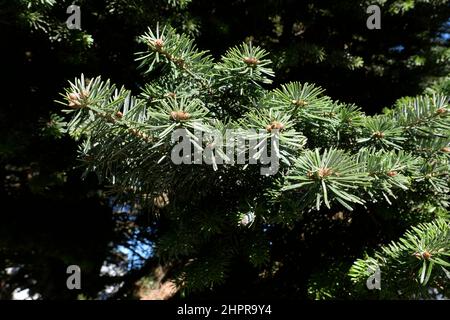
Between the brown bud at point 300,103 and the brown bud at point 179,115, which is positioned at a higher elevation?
the brown bud at point 300,103

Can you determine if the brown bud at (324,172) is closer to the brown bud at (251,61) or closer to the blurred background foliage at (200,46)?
the brown bud at (251,61)

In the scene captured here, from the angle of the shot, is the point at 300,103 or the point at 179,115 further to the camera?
the point at 300,103

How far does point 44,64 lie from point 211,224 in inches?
48.3

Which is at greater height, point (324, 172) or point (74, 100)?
point (74, 100)

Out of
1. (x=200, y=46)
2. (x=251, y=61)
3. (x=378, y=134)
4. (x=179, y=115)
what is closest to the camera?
(x=179, y=115)

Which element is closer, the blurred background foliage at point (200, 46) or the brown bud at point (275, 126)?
the brown bud at point (275, 126)

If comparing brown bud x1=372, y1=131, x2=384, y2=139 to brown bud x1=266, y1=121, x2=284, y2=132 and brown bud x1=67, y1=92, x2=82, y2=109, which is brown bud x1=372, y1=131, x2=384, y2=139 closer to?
brown bud x1=266, y1=121, x2=284, y2=132

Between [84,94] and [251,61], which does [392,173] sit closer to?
[251,61]

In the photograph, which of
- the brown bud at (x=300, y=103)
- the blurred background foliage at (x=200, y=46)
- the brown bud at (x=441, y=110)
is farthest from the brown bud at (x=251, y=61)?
the blurred background foliage at (x=200, y=46)

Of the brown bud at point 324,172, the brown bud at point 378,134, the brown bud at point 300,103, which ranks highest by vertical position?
the brown bud at point 300,103

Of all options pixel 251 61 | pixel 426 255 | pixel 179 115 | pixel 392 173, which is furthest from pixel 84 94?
pixel 426 255

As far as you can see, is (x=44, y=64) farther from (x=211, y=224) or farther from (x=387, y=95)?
(x=387, y=95)

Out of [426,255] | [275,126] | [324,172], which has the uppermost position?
[275,126]

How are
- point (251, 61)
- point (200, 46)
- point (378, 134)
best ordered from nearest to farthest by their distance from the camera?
point (251, 61) < point (378, 134) < point (200, 46)
